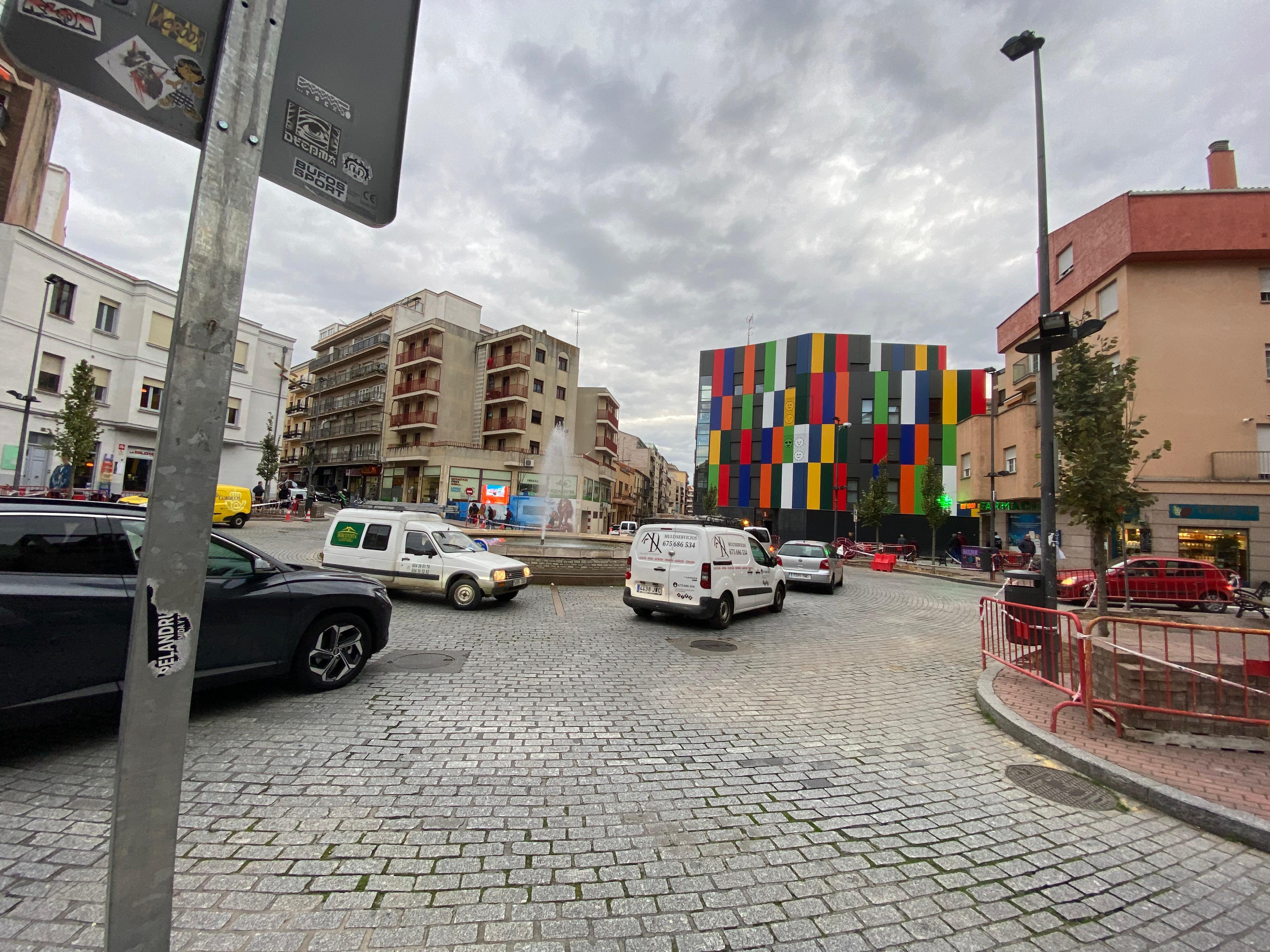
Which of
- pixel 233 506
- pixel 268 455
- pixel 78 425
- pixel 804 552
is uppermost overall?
pixel 268 455

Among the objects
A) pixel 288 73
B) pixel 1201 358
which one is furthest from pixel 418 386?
pixel 288 73

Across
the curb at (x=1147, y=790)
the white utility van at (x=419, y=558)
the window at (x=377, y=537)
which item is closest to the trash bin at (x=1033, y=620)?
the curb at (x=1147, y=790)

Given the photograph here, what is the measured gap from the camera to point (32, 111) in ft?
84.6

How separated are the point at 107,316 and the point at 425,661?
118ft

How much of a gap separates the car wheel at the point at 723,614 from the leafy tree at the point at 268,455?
3783 cm

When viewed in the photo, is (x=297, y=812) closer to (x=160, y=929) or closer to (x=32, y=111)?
(x=160, y=929)

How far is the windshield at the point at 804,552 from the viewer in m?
16.1

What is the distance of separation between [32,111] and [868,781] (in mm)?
42350

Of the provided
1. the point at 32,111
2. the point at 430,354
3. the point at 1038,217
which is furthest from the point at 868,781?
the point at 430,354

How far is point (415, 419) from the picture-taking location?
1900 inches

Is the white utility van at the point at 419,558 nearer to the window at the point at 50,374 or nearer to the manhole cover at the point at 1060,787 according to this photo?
the manhole cover at the point at 1060,787

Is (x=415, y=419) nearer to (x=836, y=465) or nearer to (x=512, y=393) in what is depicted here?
(x=512, y=393)

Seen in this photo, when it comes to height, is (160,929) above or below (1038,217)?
below

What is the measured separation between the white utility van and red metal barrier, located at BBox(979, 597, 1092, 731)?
7.78 meters
